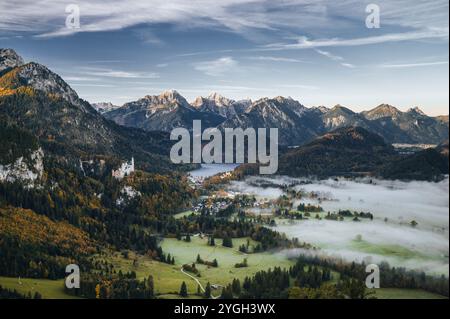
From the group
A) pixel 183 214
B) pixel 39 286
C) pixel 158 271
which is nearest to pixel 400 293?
pixel 158 271

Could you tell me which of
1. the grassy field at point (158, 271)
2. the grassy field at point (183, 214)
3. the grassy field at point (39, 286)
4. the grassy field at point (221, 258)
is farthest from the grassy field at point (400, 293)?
the grassy field at point (183, 214)

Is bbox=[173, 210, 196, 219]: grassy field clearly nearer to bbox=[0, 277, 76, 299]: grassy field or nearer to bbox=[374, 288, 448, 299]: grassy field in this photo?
→ bbox=[0, 277, 76, 299]: grassy field

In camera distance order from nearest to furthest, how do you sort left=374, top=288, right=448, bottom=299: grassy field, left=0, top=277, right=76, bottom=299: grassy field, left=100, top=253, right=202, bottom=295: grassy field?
left=374, top=288, right=448, bottom=299: grassy field → left=0, top=277, right=76, bottom=299: grassy field → left=100, top=253, right=202, bottom=295: grassy field

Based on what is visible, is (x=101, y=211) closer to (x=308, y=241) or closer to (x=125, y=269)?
(x=125, y=269)

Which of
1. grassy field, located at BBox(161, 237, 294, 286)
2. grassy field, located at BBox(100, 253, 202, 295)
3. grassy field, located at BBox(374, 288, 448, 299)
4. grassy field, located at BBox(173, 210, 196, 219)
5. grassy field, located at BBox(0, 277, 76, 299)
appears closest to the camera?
grassy field, located at BBox(374, 288, 448, 299)

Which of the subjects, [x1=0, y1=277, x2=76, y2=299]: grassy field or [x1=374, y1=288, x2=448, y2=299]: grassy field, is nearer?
[x1=374, y1=288, x2=448, y2=299]: grassy field

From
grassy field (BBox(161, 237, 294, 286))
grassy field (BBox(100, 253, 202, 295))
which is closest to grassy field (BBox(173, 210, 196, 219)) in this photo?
grassy field (BBox(161, 237, 294, 286))

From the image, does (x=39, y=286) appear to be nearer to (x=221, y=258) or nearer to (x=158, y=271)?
(x=158, y=271)
